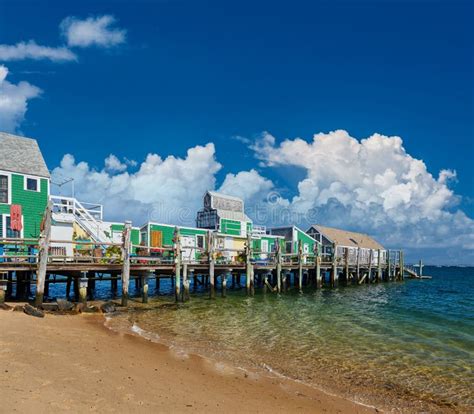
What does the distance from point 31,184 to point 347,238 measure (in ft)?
149

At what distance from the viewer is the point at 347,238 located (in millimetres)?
60625

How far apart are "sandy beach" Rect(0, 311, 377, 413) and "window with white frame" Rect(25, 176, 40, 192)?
15.5m

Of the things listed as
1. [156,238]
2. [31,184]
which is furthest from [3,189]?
[156,238]

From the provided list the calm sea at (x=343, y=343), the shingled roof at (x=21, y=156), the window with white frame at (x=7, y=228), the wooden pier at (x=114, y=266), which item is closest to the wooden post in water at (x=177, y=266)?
the wooden pier at (x=114, y=266)

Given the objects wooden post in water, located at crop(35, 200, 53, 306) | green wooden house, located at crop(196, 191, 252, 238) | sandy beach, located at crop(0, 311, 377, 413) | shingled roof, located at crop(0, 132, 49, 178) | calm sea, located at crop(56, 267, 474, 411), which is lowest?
calm sea, located at crop(56, 267, 474, 411)

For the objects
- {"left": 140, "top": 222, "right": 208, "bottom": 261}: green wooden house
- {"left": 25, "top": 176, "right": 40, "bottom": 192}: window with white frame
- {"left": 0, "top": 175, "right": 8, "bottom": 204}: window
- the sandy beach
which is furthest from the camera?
{"left": 140, "top": 222, "right": 208, "bottom": 261}: green wooden house

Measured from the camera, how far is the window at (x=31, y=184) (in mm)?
25962

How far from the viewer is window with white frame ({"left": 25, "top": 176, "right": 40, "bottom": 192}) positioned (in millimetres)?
25958

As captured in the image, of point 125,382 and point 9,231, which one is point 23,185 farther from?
point 125,382

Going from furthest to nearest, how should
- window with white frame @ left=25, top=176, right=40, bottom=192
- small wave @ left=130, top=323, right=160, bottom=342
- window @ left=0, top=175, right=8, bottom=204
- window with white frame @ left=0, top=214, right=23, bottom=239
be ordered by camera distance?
window with white frame @ left=25, top=176, right=40, bottom=192, window @ left=0, top=175, right=8, bottom=204, window with white frame @ left=0, top=214, right=23, bottom=239, small wave @ left=130, top=323, right=160, bottom=342

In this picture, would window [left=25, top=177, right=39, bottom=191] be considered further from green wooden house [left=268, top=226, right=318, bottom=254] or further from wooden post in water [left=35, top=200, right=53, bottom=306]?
green wooden house [left=268, top=226, right=318, bottom=254]

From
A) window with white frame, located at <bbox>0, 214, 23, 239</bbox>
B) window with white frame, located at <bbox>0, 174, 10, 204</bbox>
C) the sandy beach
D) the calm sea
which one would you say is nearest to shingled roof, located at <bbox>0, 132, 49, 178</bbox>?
window with white frame, located at <bbox>0, 174, 10, 204</bbox>

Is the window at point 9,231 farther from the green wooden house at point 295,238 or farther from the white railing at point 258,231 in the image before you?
the green wooden house at point 295,238

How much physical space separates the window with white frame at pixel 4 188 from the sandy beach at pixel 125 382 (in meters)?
14.9
